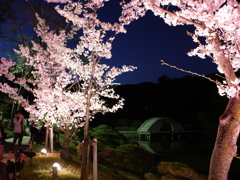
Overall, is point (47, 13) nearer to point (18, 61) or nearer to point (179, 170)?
point (18, 61)

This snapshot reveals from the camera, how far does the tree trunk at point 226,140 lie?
15.2 feet

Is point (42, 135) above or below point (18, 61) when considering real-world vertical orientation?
below

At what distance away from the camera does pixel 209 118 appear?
31828mm

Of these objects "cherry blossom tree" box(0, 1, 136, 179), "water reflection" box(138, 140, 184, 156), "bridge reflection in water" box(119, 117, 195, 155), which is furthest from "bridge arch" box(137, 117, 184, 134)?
"cherry blossom tree" box(0, 1, 136, 179)

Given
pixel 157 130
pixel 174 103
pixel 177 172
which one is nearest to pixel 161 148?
pixel 157 130

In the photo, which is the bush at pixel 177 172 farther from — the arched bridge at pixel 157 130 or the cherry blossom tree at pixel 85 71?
the arched bridge at pixel 157 130

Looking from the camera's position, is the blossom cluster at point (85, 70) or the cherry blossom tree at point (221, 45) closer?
the cherry blossom tree at point (221, 45)

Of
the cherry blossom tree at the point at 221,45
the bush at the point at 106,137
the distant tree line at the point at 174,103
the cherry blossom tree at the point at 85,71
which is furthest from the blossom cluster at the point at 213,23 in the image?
the distant tree line at the point at 174,103

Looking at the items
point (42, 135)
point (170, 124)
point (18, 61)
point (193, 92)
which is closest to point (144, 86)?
point (193, 92)

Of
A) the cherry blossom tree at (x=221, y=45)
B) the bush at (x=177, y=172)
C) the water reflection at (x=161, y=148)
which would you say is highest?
the cherry blossom tree at (x=221, y=45)

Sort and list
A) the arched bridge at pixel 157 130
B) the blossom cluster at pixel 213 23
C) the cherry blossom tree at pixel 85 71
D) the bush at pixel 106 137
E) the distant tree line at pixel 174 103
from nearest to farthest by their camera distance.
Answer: the blossom cluster at pixel 213 23 → the cherry blossom tree at pixel 85 71 → the bush at pixel 106 137 → the arched bridge at pixel 157 130 → the distant tree line at pixel 174 103

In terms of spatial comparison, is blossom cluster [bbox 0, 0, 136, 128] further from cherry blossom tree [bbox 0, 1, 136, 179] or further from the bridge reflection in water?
the bridge reflection in water

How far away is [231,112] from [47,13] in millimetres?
16256

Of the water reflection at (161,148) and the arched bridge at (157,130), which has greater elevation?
the arched bridge at (157,130)
